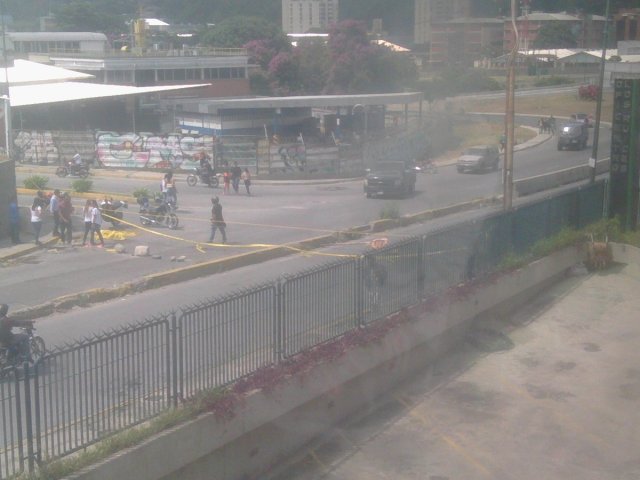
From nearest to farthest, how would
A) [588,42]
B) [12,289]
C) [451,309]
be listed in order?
[451,309]
[12,289]
[588,42]

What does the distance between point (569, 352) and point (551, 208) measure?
4760mm

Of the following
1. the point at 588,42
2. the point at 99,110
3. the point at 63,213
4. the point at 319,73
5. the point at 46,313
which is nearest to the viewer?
the point at 46,313

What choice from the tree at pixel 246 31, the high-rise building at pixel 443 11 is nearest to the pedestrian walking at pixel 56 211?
the tree at pixel 246 31

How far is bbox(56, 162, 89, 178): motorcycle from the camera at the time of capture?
33281mm

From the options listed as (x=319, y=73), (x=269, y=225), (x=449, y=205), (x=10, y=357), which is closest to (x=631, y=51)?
(x=449, y=205)

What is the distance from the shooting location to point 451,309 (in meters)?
11.4

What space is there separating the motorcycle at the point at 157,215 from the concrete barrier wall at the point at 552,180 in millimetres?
10860

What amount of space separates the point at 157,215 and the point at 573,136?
77.6 feet

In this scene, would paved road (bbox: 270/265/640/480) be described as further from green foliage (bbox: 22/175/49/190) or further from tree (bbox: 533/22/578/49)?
green foliage (bbox: 22/175/49/190)

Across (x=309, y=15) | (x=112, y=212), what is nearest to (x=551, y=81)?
(x=309, y=15)

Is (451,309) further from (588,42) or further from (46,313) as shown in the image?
(588,42)

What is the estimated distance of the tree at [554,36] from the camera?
19.1m

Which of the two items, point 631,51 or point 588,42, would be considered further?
point 631,51

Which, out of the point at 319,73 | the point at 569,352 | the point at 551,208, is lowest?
the point at 569,352
